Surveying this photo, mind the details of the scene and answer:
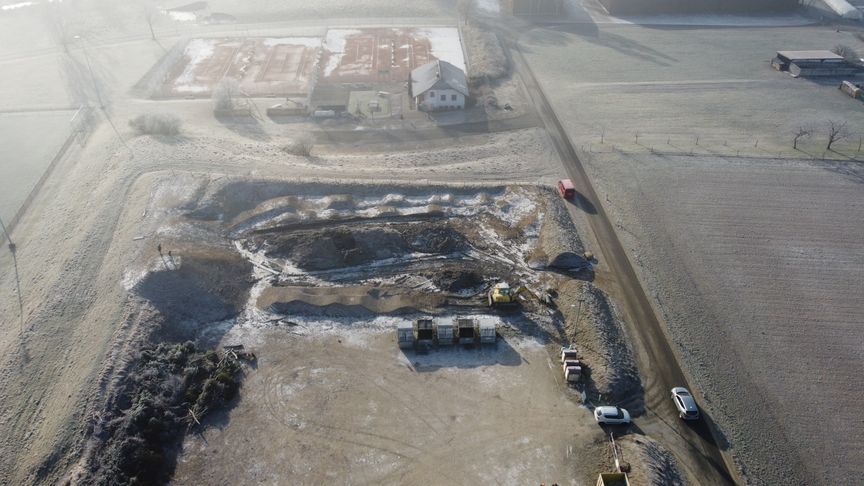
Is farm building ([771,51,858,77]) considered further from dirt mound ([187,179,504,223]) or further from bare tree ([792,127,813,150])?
dirt mound ([187,179,504,223])

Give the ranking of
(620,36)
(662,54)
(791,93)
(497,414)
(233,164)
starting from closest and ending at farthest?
(497,414) → (233,164) → (791,93) → (662,54) → (620,36)

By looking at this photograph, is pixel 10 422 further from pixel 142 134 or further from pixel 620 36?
pixel 620 36

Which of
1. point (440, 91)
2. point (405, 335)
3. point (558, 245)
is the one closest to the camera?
point (405, 335)

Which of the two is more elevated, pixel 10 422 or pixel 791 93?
pixel 791 93

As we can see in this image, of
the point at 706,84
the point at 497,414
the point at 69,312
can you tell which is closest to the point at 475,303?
the point at 497,414

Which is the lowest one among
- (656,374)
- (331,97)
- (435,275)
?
(656,374)

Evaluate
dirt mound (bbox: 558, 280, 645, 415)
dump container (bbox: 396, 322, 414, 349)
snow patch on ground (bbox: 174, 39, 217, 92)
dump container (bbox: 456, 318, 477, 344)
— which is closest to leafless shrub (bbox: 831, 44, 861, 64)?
dirt mound (bbox: 558, 280, 645, 415)

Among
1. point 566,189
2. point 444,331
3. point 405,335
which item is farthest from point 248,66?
point 444,331

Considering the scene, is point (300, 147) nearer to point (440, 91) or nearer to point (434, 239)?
point (440, 91)
